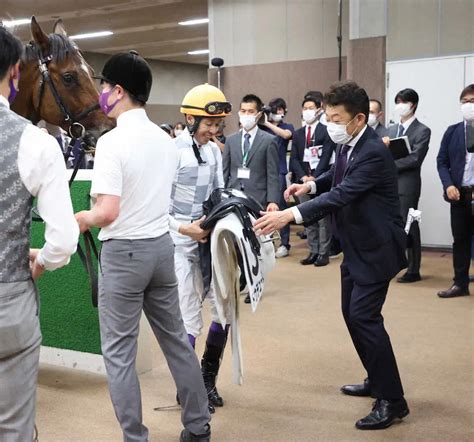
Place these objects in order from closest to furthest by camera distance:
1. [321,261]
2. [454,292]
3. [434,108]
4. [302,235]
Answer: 1. [454,292]
2. [321,261]
3. [434,108]
4. [302,235]

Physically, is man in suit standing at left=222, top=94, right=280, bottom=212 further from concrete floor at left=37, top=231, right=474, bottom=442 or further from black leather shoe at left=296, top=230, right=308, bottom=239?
black leather shoe at left=296, top=230, right=308, bottom=239

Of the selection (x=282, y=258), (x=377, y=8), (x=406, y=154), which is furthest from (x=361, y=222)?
(x=377, y=8)

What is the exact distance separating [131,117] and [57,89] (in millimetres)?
1036

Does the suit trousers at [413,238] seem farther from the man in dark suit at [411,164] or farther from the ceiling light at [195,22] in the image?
the ceiling light at [195,22]

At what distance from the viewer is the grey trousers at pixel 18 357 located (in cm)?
166

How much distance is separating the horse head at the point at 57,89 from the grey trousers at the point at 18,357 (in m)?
1.66

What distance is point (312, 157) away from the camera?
670 cm

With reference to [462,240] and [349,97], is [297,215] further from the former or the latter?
[462,240]

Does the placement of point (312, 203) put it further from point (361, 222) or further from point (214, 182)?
point (214, 182)

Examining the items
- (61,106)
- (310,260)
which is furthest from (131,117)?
(310,260)

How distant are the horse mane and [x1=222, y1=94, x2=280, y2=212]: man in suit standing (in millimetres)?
2088

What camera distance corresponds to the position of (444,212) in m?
7.20

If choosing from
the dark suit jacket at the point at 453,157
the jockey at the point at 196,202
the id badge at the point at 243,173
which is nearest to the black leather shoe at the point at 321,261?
the dark suit jacket at the point at 453,157

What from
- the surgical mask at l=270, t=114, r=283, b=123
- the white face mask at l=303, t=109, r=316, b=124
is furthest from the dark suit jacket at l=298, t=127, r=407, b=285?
the surgical mask at l=270, t=114, r=283, b=123
